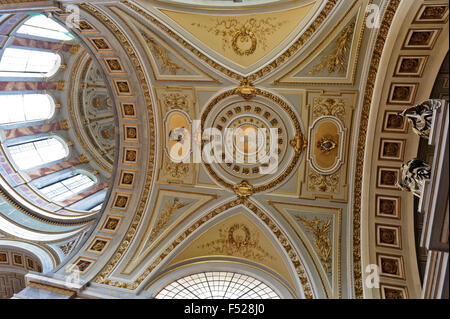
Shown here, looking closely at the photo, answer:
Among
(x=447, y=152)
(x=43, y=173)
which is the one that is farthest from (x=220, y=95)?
(x=43, y=173)

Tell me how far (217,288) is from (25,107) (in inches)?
579

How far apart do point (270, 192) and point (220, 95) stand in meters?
4.63

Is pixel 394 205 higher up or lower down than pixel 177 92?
lower down

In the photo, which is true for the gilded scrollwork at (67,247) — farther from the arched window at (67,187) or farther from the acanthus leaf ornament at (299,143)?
the acanthus leaf ornament at (299,143)

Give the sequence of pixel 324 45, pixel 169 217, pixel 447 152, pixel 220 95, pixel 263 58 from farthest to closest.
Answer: pixel 169 217 < pixel 220 95 < pixel 263 58 < pixel 324 45 < pixel 447 152

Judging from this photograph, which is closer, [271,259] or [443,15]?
[443,15]

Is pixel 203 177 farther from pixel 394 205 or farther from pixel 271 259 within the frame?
pixel 394 205

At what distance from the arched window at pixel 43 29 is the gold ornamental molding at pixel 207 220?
1233 centimetres

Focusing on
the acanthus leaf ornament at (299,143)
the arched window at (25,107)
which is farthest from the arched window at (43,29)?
the acanthus leaf ornament at (299,143)

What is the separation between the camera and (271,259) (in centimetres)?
1248

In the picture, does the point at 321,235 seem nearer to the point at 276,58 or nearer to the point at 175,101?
the point at 276,58

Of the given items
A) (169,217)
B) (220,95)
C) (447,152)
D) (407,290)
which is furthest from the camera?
(169,217)

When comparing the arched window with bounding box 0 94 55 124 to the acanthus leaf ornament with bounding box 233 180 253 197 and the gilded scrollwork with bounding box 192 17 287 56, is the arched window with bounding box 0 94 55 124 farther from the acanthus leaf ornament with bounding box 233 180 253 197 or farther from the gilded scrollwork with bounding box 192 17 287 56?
the acanthus leaf ornament with bounding box 233 180 253 197

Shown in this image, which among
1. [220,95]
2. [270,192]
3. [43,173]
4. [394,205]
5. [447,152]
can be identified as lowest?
[447,152]
